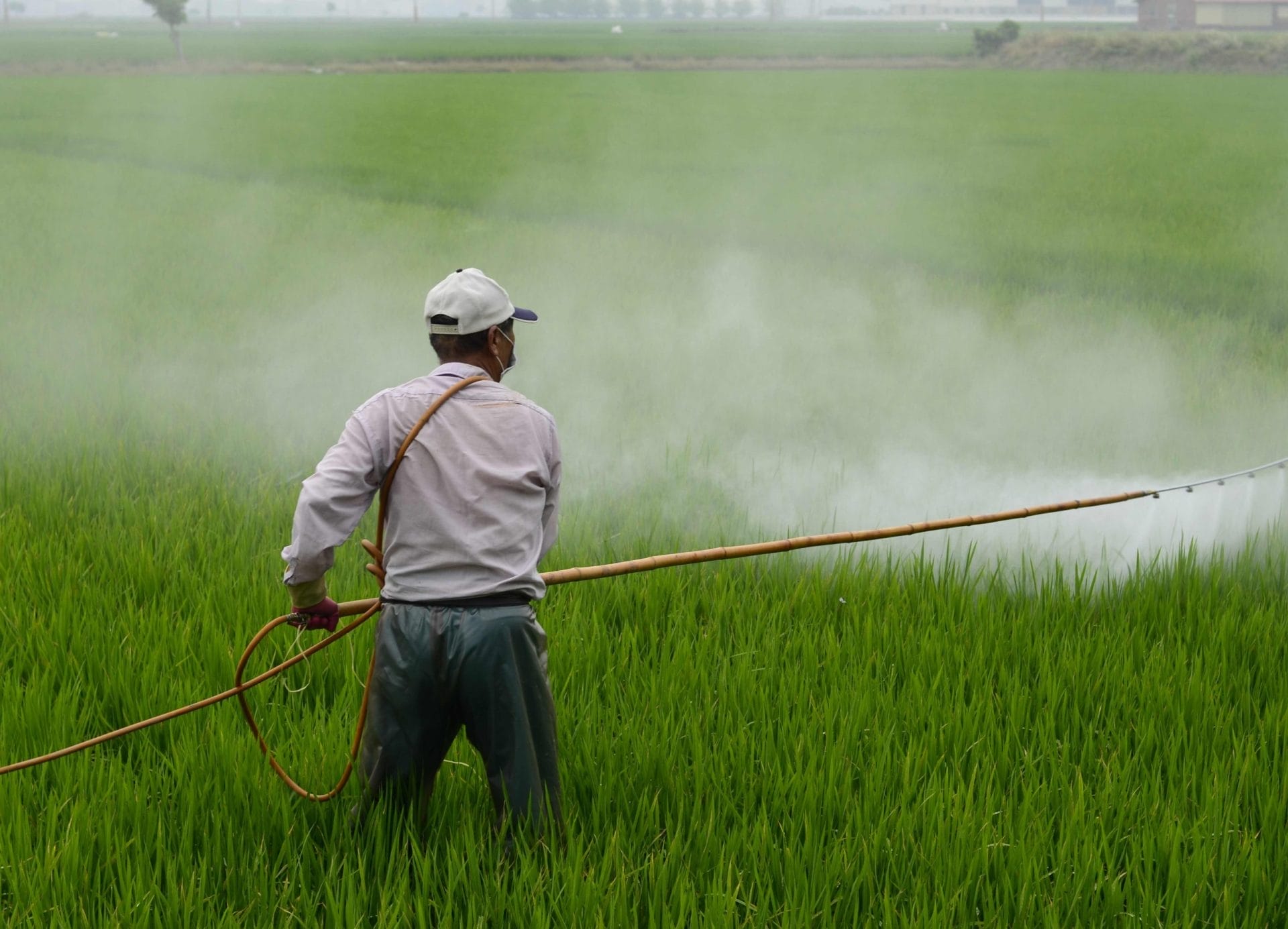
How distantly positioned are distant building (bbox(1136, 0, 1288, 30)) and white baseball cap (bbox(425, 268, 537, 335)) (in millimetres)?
18420

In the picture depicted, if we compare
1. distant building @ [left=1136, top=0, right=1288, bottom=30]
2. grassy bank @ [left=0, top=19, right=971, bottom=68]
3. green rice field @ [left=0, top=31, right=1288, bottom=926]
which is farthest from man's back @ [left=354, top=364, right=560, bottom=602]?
grassy bank @ [left=0, top=19, right=971, bottom=68]

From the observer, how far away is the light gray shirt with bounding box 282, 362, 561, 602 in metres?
2.21

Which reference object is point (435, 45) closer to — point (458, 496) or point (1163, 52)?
point (1163, 52)

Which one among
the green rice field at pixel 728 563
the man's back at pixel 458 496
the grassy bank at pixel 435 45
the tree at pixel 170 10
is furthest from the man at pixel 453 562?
the grassy bank at pixel 435 45

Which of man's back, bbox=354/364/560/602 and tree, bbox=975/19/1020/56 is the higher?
tree, bbox=975/19/1020/56

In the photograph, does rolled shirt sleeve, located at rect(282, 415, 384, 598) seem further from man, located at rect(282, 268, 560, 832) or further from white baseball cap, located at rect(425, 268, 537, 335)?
white baseball cap, located at rect(425, 268, 537, 335)

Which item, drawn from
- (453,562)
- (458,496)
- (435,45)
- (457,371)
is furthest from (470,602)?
(435,45)

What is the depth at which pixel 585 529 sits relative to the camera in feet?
14.4

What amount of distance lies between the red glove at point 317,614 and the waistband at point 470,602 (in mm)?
123

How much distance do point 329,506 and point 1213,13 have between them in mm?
19481

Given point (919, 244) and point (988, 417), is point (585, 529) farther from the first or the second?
point (919, 244)

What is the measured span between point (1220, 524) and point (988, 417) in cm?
206

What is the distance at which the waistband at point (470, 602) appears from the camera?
2.23 m

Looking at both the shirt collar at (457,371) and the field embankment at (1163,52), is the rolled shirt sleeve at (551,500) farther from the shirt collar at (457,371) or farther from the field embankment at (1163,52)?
the field embankment at (1163,52)
